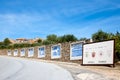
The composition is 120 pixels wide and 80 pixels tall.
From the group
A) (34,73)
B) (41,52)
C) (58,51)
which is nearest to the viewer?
(34,73)

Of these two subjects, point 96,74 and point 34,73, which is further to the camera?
point 34,73

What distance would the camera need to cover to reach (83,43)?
24734 millimetres

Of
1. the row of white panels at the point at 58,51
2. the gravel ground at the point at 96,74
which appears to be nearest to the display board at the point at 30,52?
the row of white panels at the point at 58,51

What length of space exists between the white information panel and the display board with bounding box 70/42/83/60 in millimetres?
1824

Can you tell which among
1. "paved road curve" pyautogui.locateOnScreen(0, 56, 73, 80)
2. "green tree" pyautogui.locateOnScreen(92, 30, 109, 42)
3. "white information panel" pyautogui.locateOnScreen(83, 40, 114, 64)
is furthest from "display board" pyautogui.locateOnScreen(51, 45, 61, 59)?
"paved road curve" pyautogui.locateOnScreen(0, 56, 73, 80)

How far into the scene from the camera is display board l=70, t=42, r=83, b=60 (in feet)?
84.9

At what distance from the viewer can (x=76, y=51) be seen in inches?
1056

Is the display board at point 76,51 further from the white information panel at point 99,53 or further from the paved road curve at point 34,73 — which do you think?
the paved road curve at point 34,73

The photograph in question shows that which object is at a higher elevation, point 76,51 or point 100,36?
point 100,36

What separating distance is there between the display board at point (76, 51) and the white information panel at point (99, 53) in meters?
1.82

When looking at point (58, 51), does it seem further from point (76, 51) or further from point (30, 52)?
point (30, 52)

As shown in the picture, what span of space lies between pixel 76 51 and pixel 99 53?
5.73m

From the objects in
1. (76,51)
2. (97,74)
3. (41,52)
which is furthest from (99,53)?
(41,52)

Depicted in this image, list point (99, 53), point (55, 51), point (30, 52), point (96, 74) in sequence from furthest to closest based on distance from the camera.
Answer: point (30, 52) < point (55, 51) < point (99, 53) < point (96, 74)
